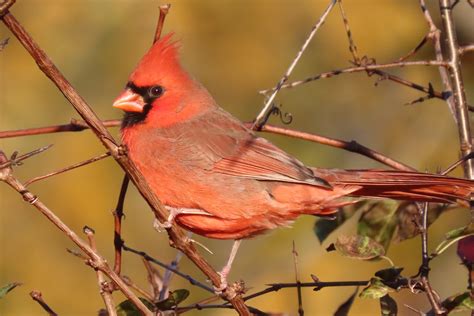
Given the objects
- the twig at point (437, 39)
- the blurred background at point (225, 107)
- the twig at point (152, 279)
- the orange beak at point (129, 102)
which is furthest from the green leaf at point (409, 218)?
the blurred background at point (225, 107)

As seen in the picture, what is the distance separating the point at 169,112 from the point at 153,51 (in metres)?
0.30

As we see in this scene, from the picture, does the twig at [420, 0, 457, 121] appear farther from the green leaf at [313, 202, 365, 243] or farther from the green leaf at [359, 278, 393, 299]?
the green leaf at [359, 278, 393, 299]

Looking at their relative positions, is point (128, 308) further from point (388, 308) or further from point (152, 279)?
point (388, 308)

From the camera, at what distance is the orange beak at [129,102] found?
10.6 feet

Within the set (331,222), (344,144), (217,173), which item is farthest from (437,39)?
(217,173)

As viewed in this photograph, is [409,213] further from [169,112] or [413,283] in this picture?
[169,112]

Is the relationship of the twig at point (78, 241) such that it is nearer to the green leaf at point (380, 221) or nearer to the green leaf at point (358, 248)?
the green leaf at point (358, 248)

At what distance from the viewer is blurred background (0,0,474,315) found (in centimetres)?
528

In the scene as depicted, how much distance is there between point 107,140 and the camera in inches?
78.2

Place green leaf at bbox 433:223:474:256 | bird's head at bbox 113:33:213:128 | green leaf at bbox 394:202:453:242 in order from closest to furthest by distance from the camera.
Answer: green leaf at bbox 433:223:474:256
green leaf at bbox 394:202:453:242
bird's head at bbox 113:33:213:128

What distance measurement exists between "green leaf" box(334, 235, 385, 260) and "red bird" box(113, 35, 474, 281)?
14.8 inches

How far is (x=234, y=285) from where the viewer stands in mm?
2678

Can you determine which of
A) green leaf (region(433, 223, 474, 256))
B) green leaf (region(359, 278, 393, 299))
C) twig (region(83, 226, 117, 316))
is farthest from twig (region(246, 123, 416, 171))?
twig (region(83, 226, 117, 316))

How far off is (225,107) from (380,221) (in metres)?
3.28
